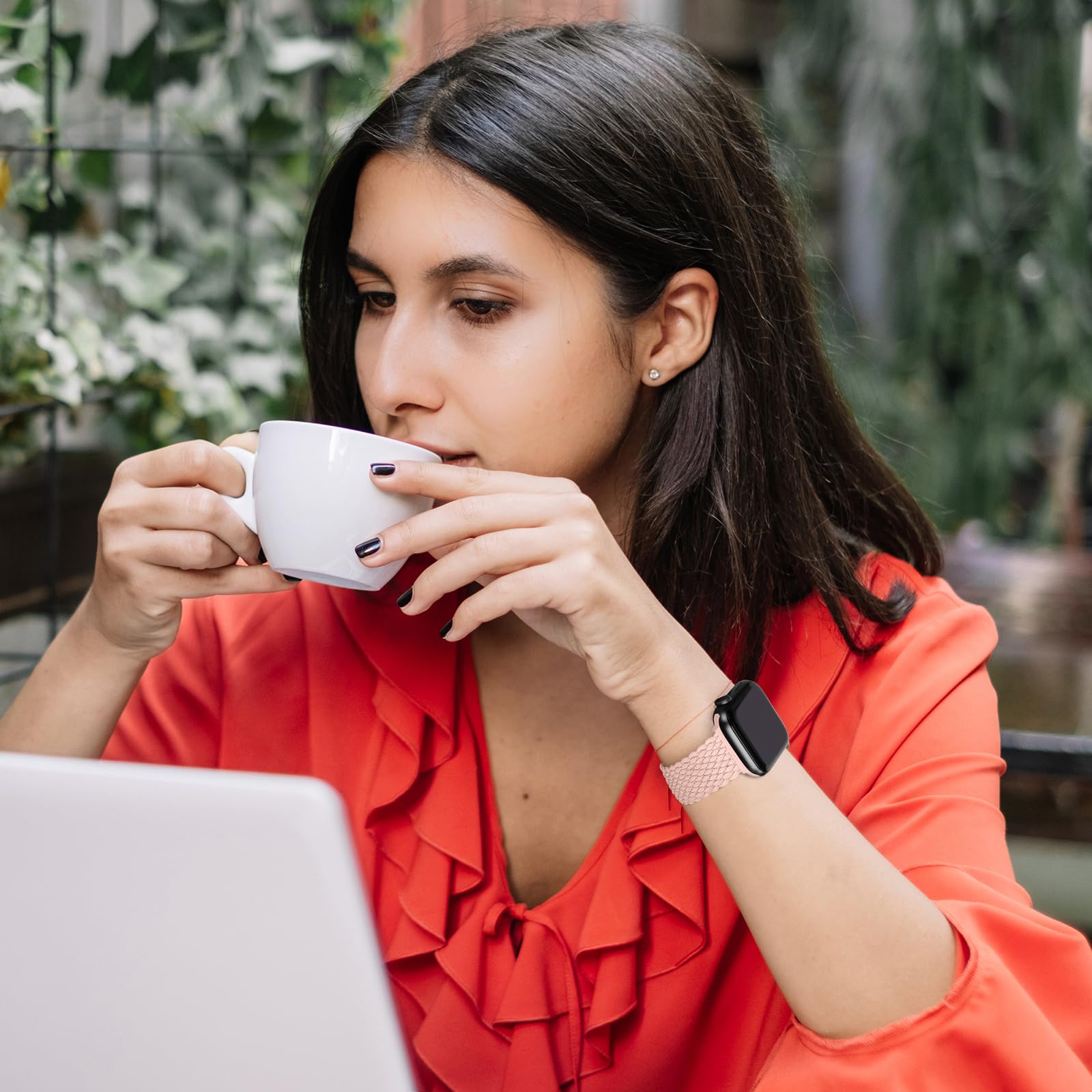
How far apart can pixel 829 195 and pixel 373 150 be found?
2.80 m

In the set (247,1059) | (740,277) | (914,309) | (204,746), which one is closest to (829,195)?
(914,309)

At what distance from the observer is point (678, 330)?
1.06 m

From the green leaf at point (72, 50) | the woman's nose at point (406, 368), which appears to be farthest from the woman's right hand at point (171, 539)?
the green leaf at point (72, 50)

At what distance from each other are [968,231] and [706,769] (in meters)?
2.05

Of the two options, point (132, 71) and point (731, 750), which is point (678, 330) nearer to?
point (731, 750)

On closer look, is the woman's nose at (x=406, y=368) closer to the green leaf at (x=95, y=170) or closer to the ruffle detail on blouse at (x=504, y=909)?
the ruffle detail on blouse at (x=504, y=909)

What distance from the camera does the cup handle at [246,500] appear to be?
2.83 ft

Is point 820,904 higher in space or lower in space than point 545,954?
higher

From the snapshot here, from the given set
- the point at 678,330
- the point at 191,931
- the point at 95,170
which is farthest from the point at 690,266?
the point at 95,170

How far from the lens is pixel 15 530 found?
1.33m

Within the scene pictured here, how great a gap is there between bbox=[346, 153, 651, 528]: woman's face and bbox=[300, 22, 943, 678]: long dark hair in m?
0.03

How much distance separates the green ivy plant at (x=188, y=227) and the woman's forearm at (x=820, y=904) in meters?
→ 0.81

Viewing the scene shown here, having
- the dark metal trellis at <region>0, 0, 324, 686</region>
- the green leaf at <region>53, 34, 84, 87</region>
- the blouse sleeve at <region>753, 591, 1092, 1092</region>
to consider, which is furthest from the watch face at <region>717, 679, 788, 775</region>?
the green leaf at <region>53, 34, 84, 87</region>

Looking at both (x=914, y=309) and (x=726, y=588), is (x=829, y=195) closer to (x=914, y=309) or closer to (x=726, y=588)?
(x=914, y=309)
